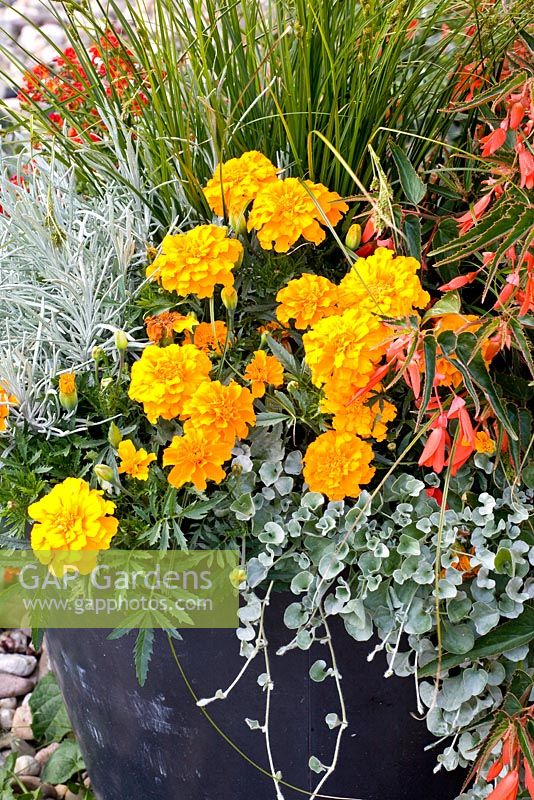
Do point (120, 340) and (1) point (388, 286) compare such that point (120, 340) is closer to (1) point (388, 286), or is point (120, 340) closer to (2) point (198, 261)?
(2) point (198, 261)

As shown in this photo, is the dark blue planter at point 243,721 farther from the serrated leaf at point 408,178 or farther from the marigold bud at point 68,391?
the serrated leaf at point 408,178

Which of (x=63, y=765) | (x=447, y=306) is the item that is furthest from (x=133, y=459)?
(x=63, y=765)

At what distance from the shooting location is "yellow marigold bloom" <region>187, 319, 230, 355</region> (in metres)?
1.05

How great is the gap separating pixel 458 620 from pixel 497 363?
1.14 feet

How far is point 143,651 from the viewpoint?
92cm

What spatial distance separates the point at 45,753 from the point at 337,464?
0.92 meters

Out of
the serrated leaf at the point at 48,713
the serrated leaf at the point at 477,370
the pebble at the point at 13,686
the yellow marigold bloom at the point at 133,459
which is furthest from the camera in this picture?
the pebble at the point at 13,686

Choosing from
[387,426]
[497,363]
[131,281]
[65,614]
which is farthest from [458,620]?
[131,281]

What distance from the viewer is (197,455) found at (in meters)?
0.91

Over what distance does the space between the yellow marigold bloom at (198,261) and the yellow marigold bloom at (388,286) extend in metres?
0.15

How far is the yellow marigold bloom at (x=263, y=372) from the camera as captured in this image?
3.27 ft

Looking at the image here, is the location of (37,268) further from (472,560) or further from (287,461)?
(472,560)

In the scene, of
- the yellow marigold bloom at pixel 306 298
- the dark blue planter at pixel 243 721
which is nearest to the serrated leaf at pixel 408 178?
the yellow marigold bloom at pixel 306 298

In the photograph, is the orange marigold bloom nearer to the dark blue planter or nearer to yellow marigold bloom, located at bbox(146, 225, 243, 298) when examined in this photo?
yellow marigold bloom, located at bbox(146, 225, 243, 298)
